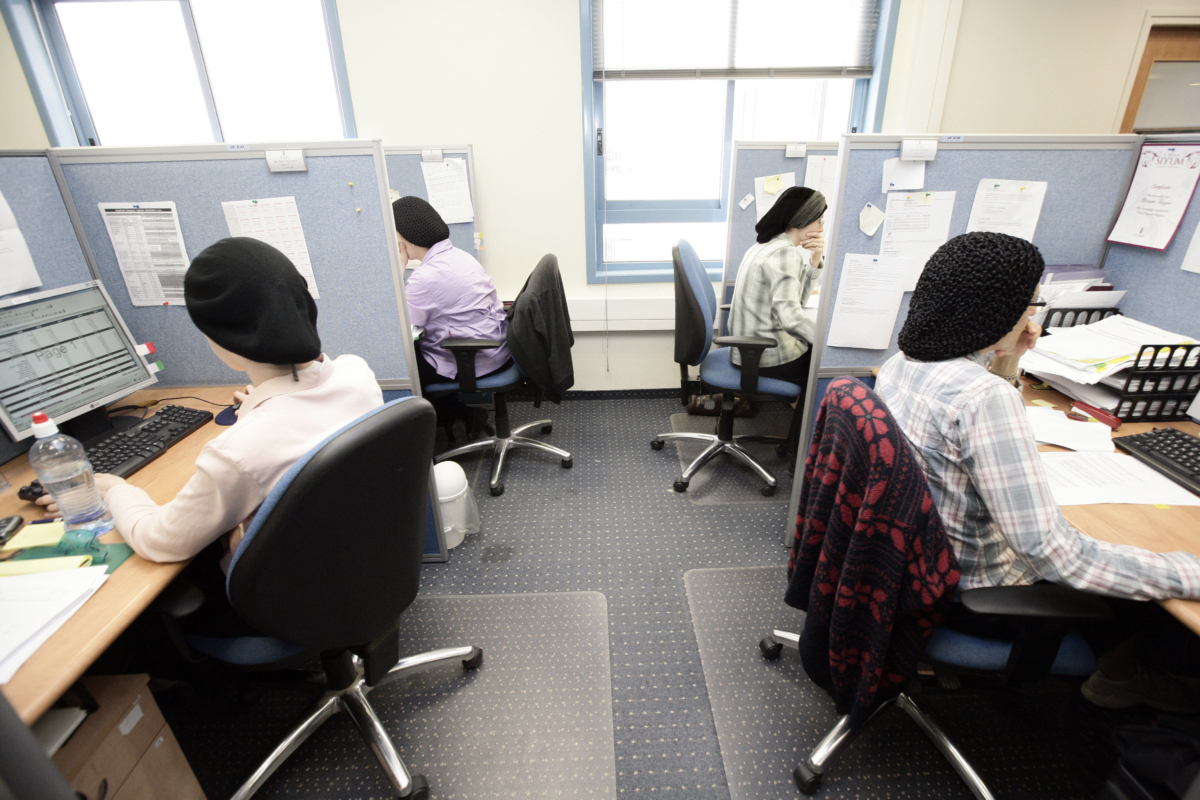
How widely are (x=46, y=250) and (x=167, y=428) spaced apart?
0.50 meters

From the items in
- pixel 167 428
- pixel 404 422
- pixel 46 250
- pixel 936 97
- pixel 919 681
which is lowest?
pixel 919 681

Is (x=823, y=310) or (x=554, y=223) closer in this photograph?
(x=823, y=310)

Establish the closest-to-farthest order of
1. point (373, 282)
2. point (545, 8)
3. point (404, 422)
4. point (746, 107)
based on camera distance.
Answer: point (404, 422) < point (373, 282) < point (545, 8) < point (746, 107)

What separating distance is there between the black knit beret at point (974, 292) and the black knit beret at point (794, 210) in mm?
1076

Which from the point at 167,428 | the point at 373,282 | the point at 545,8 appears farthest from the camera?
the point at 545,8

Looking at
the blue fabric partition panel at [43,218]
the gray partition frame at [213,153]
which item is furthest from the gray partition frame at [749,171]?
the blue fabric partition panel at [43,218]

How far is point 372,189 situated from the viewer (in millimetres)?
1260

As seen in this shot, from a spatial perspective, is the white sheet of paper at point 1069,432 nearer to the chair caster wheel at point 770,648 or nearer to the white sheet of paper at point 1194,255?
the white sheet of paper at point 1194,255

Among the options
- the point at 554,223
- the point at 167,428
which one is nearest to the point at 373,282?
the point at 167,428

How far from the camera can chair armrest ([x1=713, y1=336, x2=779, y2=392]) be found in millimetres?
1761

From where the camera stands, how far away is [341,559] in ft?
2.48

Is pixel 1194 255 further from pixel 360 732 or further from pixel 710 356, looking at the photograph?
pixel 360 732

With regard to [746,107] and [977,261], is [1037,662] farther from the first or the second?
[746,107]

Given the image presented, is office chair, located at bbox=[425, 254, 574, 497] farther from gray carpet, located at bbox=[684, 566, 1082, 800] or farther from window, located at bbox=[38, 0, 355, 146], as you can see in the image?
window, located at bbox=[38, 0, 355, 146]
